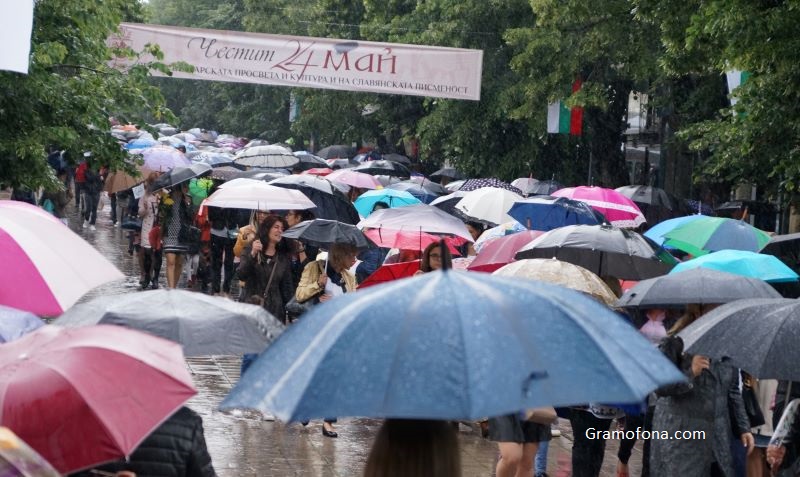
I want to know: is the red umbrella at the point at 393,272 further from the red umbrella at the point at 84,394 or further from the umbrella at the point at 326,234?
the red umbrella at the point at 84,394

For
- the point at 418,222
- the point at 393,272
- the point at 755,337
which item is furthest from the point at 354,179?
the point at 755,337

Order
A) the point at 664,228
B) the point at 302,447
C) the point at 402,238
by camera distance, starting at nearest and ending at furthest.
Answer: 1. the point at 302,447
2. the point at 402,238
3. the point at 664,228

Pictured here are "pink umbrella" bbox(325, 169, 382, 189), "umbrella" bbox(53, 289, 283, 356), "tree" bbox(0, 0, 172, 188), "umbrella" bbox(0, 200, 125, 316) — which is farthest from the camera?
"pink umbrella" bbox(325, 169, 382, 189)

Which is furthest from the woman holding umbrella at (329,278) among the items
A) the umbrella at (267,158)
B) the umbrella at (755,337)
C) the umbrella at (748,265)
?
the umbrella at (267,158)

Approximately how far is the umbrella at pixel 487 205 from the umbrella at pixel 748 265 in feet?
22.0

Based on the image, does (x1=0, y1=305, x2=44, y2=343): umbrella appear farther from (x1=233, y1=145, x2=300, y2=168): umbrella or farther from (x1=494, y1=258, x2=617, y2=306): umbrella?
(x1=233, y1=145, x2=300, y2=168): umbrella

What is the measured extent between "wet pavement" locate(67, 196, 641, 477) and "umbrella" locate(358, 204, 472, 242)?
2.02 metres

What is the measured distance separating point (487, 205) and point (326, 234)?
5.45m

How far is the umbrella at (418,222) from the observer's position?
1324cm

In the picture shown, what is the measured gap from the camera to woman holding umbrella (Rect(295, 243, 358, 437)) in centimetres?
1138

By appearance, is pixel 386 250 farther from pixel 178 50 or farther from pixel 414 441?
pixel 414 441

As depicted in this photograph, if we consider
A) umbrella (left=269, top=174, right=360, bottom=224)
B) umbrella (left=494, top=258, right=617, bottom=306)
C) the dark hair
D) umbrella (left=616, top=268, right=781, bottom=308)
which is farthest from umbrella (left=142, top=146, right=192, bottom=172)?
the dark hair

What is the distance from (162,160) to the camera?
23891 millimetres

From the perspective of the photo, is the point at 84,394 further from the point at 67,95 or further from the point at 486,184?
the point at 486,184
